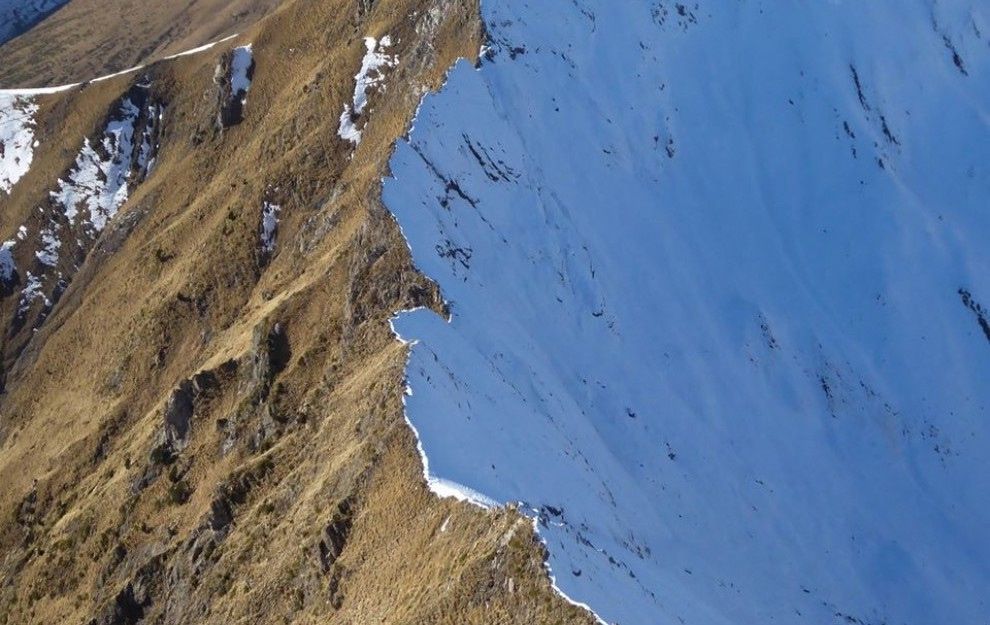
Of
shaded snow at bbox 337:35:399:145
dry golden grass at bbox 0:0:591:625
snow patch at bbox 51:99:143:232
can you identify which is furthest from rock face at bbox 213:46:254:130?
shaded snow at bbox 337:35:399:145

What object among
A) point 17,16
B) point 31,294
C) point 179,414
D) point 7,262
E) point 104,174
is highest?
point 17,16

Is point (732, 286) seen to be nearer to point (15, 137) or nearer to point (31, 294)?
point (31, 294)

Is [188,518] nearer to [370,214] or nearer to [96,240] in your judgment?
[370,214]

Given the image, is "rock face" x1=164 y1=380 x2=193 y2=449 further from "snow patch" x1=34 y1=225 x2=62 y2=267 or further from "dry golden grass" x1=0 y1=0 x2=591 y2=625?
"snow patch" x1=34 y1=225 x2=62 y2=267

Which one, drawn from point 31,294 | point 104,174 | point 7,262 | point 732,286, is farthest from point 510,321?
point 7,262

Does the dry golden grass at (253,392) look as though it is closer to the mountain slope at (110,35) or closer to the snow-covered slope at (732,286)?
the snow-covered slope at (732,286)

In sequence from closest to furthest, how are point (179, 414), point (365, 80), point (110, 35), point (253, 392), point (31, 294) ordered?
1. point (253, 392)
2. point (179, 414)
3. point (365, 80)
4. point (31, 294)
5. point (110, 35)
